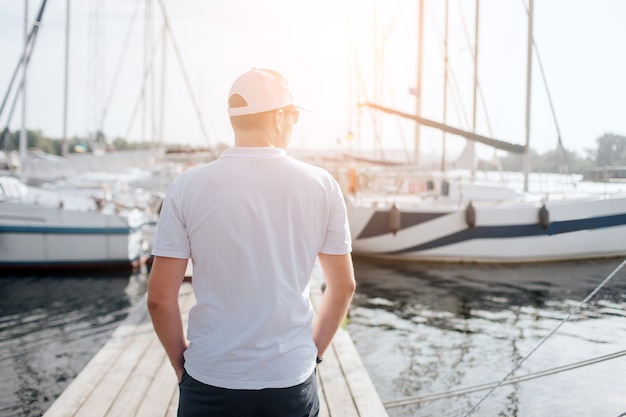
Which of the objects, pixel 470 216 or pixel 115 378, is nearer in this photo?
pixel 115 378

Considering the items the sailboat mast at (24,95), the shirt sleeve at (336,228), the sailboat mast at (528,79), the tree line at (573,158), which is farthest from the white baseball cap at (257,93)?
the sailboat mast at (24,95)

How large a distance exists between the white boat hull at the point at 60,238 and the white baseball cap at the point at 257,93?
13150 millimetres

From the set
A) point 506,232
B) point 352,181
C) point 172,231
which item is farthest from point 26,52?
point 172,231

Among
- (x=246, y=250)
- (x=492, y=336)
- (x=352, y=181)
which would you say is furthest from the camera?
(x=352, y=181)

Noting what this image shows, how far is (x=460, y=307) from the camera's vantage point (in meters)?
10.5

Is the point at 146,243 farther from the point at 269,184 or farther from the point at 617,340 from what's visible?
the point at 269,184

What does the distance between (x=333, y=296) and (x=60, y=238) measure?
13.4 meters

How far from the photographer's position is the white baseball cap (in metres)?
1.76

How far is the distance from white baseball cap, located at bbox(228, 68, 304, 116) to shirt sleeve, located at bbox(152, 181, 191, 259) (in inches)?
12.1

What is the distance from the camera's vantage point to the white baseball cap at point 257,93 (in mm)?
1759

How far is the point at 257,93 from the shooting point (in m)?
1.76

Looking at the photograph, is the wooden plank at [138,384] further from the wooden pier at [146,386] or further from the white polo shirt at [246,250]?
the white polo shirt at [246,250]

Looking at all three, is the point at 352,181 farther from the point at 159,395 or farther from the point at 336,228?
the point at 336,228

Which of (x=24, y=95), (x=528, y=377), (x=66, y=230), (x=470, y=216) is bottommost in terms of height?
(x=528, y=377)
